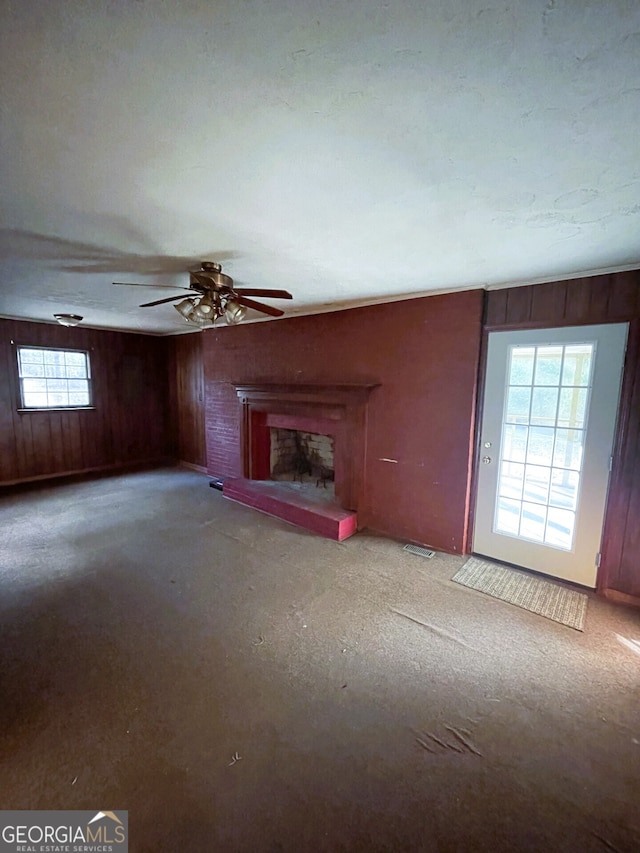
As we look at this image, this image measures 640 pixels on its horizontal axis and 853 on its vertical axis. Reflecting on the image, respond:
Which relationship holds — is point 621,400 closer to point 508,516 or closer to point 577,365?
point 577,365

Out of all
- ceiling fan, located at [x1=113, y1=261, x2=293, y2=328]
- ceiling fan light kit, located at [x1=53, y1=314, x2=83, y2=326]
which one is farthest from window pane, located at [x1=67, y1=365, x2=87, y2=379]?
ceiling fan, located at [x1=113, y1=261, x2=293, y2=328]

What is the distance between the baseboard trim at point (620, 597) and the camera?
7.82 feet

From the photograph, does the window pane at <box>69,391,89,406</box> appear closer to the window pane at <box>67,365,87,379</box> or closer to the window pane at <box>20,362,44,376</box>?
the window pane at <box>67,365,87,379</box>

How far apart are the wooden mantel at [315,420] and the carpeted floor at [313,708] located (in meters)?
1.04

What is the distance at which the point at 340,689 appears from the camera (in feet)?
5.68

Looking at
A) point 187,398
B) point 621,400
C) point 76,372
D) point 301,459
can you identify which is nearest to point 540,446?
point 621,400

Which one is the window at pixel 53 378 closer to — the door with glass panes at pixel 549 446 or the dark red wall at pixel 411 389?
the dark red wall at pixel 411 389

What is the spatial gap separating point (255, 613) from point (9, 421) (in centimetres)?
473

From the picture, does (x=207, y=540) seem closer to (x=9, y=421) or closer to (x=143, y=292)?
(x=143, y=292)

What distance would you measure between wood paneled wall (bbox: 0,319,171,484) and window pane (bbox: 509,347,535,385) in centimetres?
570

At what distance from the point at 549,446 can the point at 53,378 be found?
6290 millimetres

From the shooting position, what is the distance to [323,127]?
1103mm

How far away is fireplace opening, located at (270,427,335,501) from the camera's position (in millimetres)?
4613

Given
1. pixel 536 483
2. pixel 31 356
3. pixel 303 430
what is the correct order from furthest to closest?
pixel 31 356 → pixel 303 430 → pixel 536 483
